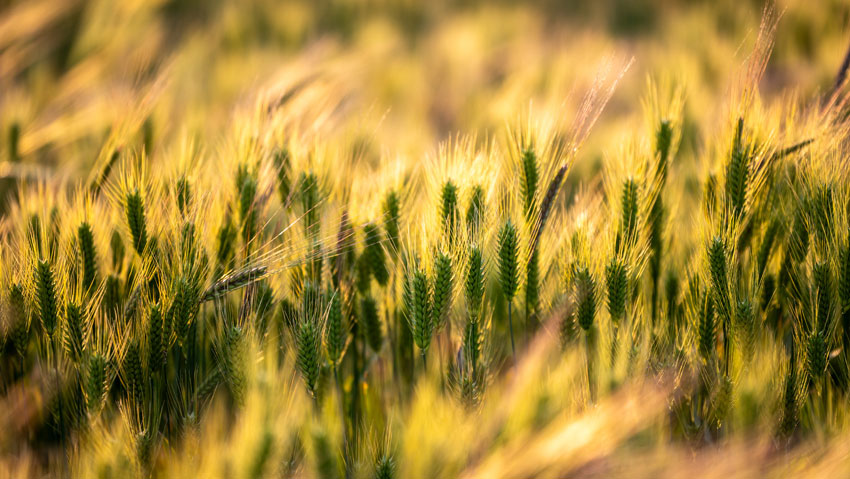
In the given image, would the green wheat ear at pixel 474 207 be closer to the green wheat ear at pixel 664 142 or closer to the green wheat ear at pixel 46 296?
the green wheat ear at pixel 664 142

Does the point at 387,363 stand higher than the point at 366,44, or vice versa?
the point at 366,44

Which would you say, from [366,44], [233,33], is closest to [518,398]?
[366,44]

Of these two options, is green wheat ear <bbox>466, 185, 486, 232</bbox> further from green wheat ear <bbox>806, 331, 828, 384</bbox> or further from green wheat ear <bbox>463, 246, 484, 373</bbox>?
green wheat ear <bbox>806, 331, 828, 384</bbox>

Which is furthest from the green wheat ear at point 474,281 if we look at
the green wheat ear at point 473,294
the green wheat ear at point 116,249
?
the green wheat ear at point 116,249

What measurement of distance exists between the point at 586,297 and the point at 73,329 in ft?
2.10

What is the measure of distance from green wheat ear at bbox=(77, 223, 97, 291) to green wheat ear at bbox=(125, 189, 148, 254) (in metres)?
0.07

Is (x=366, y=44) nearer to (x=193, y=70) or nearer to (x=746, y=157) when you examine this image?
(x=193, y=70)

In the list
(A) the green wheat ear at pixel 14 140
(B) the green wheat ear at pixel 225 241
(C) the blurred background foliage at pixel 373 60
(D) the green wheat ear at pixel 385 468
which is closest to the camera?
(D) the green wheat ear at pixel 385 468

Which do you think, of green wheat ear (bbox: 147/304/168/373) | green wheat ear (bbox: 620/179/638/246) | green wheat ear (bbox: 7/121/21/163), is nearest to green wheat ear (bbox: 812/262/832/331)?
green wheat ear (bbox: 620/179/638/246)

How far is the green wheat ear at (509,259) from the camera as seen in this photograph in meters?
0.71

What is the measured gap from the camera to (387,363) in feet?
Result: 2.97

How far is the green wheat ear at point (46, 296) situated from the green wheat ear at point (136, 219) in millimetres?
111

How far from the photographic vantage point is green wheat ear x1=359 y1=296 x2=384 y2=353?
0.86m

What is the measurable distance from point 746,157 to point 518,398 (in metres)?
0.46
